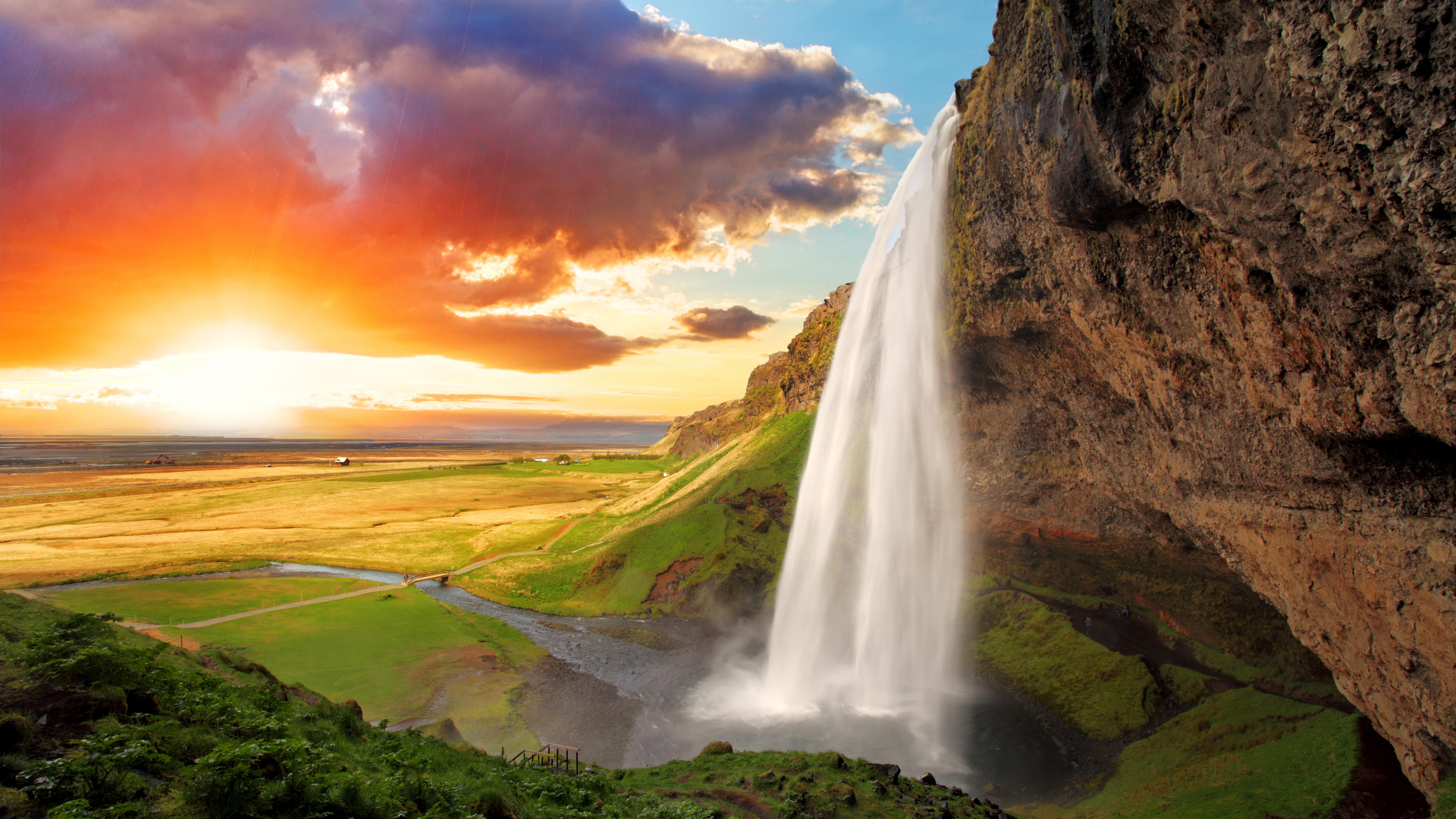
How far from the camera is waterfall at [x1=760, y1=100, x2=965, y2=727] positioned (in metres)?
24.5

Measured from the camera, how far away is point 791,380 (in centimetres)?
5653

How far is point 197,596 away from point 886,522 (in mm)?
39732

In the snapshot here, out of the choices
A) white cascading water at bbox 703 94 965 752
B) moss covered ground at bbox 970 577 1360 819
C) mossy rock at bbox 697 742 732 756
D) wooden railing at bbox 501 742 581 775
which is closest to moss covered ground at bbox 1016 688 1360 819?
moss covered ground at bbox 970 577 1360 819

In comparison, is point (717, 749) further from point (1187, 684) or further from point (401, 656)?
point (1187, 684)

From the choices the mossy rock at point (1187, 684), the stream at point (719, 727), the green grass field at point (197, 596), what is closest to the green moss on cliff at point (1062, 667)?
the mossy rock at point (1187, 684)

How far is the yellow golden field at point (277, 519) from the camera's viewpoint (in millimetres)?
45125

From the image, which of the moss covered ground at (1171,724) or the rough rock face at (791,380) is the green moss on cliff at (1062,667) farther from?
the rough rock face at (791,380)

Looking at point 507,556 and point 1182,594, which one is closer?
point 1182,594

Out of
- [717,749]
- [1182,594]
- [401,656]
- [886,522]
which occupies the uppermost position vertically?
[886,522]

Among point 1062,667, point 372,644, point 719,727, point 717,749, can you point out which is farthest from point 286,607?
point 1062,667

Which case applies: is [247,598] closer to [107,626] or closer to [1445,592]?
[107,626]

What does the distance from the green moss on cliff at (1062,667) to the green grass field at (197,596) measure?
37.7 m

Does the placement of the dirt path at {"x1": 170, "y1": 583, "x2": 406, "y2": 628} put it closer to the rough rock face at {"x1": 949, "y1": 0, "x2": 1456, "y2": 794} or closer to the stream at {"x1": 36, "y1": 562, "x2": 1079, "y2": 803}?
the stream at {"x1": 36, "y1": 562, "x2": 1079, "y2": 803}

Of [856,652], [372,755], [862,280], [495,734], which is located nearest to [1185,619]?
[856,652]
